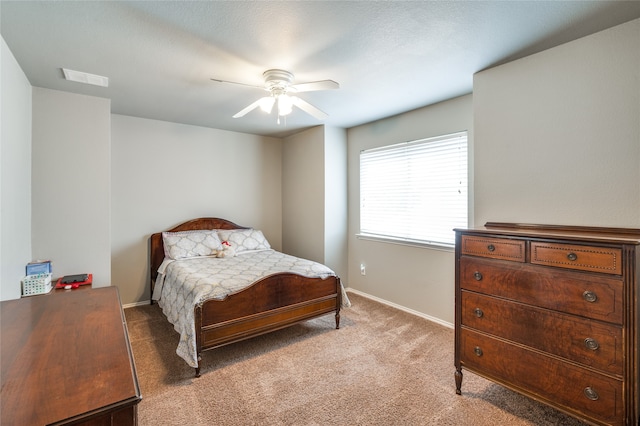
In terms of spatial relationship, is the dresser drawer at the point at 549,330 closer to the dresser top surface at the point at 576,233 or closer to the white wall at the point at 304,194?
the dresser top surface at the point at 576,233

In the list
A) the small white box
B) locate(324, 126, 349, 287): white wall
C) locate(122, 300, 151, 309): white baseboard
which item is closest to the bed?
locate(122, 300, 151, 309): white baseboard

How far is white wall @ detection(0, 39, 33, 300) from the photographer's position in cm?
207

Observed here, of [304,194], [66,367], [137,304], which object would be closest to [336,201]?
[304,194]

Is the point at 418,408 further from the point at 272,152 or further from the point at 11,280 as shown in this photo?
the point at 272,152

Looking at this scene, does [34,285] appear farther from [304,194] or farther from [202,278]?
[304,194]

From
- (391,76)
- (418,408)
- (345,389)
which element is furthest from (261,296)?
(391,76)

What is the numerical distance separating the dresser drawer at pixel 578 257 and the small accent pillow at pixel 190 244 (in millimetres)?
3398

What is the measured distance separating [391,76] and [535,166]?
52.2 inches

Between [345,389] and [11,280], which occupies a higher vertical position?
[11,280]

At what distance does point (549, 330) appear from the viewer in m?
1.69

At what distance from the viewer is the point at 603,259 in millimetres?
1517

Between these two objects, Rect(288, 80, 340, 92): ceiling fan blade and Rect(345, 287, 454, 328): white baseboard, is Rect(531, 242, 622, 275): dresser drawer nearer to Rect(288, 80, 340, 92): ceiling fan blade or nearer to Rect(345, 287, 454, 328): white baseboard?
Rect(288, 80, 340, 92): ceiling fan blade

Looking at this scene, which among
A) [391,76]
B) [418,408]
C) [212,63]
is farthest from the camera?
[391,76]

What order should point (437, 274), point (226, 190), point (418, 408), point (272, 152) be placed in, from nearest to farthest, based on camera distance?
point (418, 408) < point (437, 274) < point (226, 190) < point (272, 152)
